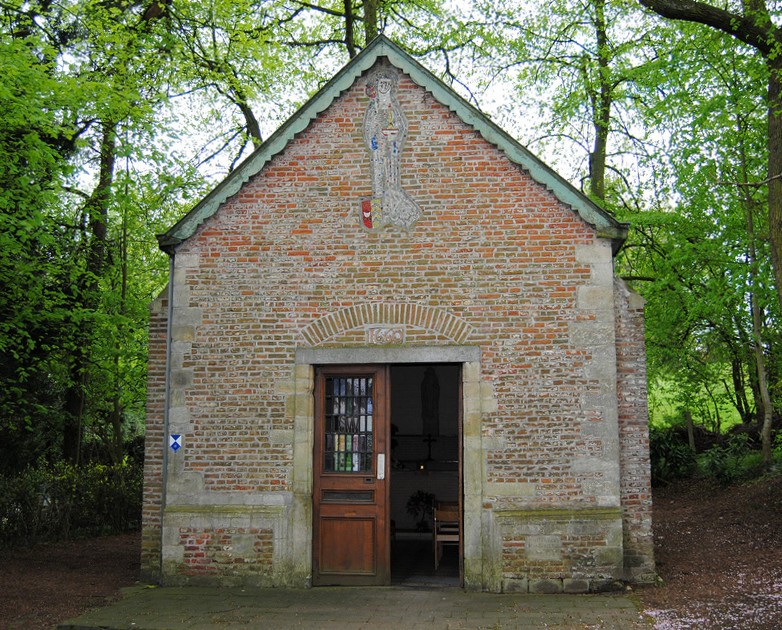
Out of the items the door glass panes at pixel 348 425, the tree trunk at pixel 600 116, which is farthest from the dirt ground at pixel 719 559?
Result: the tree trunk at pixel 600 116

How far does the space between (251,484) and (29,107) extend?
19.2ft

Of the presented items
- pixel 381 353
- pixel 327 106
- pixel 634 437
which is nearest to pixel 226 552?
pixel 381 353

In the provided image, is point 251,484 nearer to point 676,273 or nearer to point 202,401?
point 202,401

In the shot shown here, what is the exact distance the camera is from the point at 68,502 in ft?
45.6

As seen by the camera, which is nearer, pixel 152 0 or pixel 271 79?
pixel 152 0

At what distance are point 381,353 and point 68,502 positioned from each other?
763cm

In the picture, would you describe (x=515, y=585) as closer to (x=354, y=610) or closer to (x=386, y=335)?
(x=354, y=610)

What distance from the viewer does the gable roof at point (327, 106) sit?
9.73 meters

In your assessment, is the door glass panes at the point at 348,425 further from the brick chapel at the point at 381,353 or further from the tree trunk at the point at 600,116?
the tree trunk at the point at 600,116

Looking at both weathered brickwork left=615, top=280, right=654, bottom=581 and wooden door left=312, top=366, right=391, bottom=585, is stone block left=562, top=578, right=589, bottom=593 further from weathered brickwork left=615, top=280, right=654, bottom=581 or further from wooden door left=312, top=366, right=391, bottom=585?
wooden door left=312, top=366, right=391, bottom=585

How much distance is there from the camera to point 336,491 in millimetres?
9609

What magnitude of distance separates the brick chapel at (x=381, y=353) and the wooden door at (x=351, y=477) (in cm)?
2

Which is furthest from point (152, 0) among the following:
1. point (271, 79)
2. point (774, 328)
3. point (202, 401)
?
point (774, 328)

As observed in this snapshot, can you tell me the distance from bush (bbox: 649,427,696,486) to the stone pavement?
12728 millimetres
